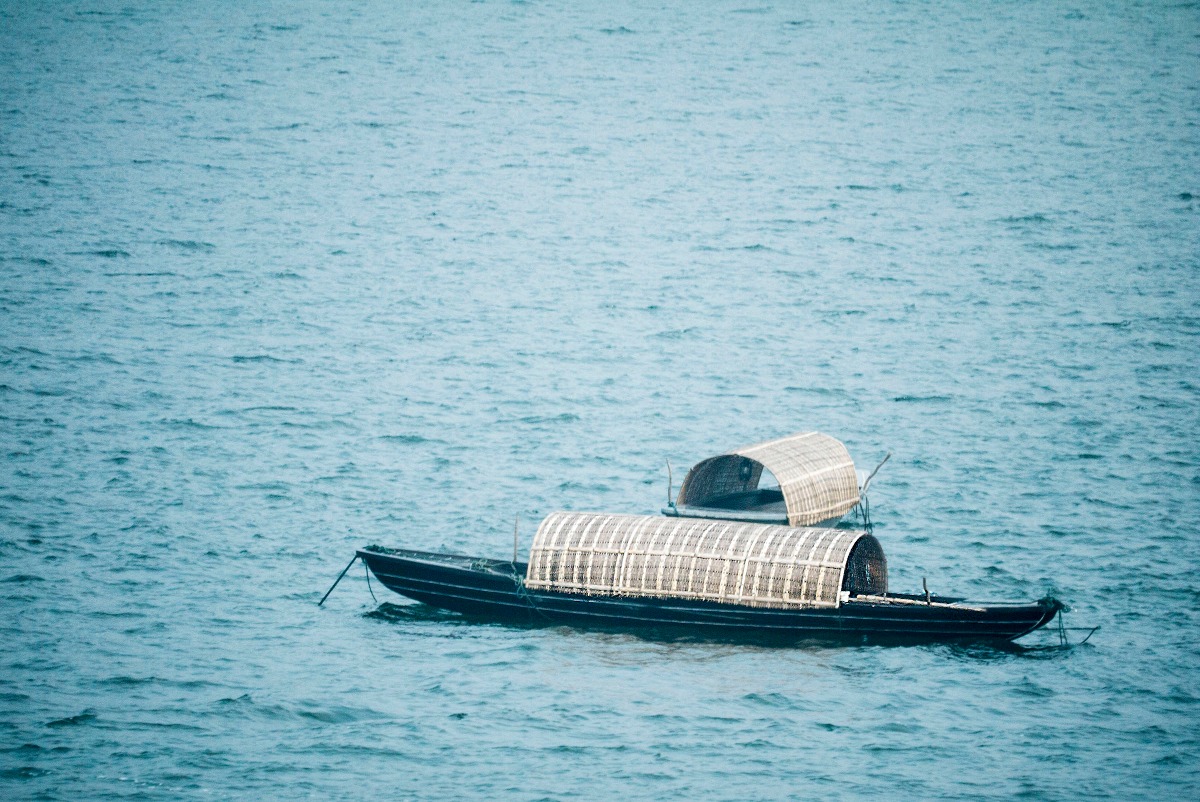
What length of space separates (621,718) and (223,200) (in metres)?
61.6

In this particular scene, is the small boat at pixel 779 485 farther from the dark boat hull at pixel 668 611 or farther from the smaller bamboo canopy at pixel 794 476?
the dark boat hull at pixel 668 611

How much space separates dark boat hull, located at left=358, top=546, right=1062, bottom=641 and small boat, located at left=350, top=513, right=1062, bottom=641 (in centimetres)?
3

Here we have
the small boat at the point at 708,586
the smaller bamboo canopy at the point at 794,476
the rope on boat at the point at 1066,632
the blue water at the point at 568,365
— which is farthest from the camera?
the smaller bamboo canopy at the point at 794,476

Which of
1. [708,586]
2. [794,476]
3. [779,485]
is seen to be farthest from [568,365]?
[708,586]

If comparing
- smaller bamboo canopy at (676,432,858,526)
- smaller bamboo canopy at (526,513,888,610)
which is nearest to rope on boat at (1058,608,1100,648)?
smaller bamboo canopy at (526,513,888,610)

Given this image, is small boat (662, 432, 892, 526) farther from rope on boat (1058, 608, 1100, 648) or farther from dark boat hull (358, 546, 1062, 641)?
rope on boat (1058, 608, 1100, 648)

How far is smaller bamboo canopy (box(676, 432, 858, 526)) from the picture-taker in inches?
1393

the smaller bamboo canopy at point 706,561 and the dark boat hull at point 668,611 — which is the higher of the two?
the smaller bamboo canopy at point 706,561

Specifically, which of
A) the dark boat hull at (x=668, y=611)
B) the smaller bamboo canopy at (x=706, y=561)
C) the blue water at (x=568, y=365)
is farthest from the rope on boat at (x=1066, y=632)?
the smaller bamboo canopy at (x=706, y=561)

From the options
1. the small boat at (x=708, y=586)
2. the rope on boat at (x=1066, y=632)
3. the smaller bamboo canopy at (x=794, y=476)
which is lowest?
the rope on boat at (x=1066, y=632)

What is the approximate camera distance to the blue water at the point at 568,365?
27.8m

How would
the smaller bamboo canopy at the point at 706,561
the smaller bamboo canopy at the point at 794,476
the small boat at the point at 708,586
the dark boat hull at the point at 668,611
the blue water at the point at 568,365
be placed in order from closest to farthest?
the blue water at the point at 568,365 → the dark boat hull at the point at 668,611 → the small boat at the point at 708,586 → the smaller bamboo canopy at the point at 706,561 → the smaller bamboo canopy at the point at 794,476

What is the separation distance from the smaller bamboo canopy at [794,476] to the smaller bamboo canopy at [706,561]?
3.95m

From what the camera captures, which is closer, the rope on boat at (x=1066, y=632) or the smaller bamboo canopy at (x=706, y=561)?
the smaller bamboo canopy at (x=706, y=561)
